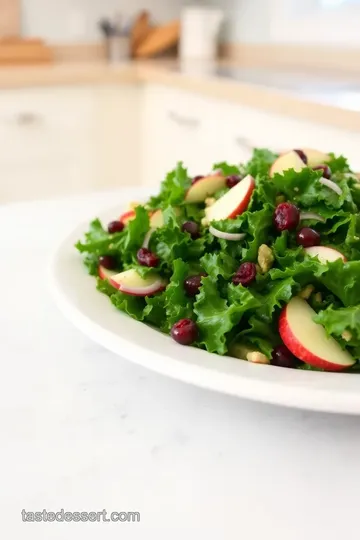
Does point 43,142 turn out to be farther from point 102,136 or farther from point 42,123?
point 102,136

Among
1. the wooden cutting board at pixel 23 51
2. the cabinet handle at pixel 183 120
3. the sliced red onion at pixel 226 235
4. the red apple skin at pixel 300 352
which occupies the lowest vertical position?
the cabinet handle at pixel 183 120

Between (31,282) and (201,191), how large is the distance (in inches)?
10.8

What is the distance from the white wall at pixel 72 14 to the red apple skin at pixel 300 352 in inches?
114

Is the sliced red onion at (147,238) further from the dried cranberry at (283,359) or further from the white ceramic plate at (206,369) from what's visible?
the dried cranberry at (283,359)

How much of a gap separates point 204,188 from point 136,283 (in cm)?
23

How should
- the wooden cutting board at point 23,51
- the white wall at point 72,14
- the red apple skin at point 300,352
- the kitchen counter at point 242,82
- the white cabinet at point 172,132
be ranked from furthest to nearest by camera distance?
the white wall at point 72,14 → the wooden cutting board at point 23,51 → the white cabinet at point 172,132 → the kitchen counter at point 242,82 → the red apple skin at point 300,352

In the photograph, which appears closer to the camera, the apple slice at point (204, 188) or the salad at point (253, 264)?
the salad at point (253, 264)

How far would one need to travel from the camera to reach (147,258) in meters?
0.88

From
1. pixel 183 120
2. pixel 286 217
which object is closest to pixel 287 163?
pixel 286 217

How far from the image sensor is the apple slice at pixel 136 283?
0.84 meters

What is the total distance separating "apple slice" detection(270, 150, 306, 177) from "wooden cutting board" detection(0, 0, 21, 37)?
251 cm

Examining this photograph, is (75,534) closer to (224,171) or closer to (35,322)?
(35,322)

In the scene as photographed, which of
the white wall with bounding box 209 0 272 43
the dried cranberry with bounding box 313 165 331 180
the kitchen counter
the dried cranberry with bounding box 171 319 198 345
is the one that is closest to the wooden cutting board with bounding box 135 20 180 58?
the kitchen counter

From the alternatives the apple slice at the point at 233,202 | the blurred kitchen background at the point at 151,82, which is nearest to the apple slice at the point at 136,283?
the apple slice at the point at 233,202
